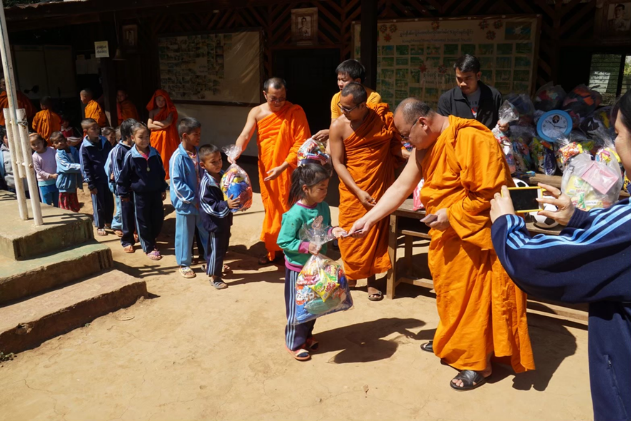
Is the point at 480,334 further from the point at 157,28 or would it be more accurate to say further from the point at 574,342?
the point at 157,28

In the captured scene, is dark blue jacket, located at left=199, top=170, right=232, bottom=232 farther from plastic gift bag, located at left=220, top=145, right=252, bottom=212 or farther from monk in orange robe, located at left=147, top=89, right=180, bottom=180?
monk in orange robe, located at left=147, top=89, right=180, bottom=180

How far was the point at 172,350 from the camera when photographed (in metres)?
3.40

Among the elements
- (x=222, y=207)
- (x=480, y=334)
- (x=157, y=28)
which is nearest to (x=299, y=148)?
(x=222, y=207)

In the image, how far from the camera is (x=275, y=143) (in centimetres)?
480

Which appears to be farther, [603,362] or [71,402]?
[71,402]

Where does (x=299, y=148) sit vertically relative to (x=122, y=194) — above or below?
above

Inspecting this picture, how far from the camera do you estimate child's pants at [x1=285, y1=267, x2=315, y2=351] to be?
316 cm

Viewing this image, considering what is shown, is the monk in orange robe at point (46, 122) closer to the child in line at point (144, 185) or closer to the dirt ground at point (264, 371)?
the child in line at point (144, 185)

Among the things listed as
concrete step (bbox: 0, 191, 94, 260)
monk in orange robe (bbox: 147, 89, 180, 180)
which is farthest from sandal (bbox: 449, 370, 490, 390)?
monk in orange robe (bbox: 147, 89, 180, 180)

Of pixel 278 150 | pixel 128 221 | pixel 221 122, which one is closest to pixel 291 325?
pixel 278 150

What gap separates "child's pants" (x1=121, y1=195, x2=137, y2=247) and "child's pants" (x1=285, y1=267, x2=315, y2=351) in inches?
107

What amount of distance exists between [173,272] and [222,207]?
0.97 meters

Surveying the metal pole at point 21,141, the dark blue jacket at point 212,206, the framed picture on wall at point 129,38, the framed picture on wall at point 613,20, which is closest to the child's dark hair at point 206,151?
the dark blue jacket at point 212,206

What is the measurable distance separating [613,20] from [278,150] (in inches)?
154
